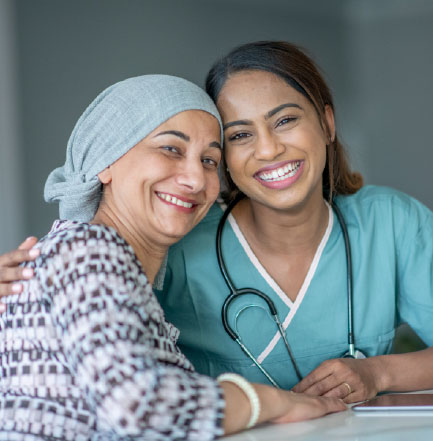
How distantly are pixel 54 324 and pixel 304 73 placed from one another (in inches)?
37.7

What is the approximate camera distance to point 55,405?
1.03 meters

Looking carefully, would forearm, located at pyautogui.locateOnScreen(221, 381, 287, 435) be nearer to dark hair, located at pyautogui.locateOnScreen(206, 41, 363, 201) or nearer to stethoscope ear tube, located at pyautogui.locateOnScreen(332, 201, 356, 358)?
stethoscope ear tube, located at pyautogui.locateOnScreen(332, 201, 356, 358)

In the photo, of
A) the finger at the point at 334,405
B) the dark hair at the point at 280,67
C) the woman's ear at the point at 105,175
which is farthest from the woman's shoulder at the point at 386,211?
the woman's ear at the point at 105,175

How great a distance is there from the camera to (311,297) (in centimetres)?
169

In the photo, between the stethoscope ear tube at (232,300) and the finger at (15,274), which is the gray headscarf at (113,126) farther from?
the stethoscope ear tube at (232,300)

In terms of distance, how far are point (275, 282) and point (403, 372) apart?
39cm

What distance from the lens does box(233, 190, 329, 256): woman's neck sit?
174 cm

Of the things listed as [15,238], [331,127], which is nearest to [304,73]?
[331,127]

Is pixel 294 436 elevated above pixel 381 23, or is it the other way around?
pixel 381 23

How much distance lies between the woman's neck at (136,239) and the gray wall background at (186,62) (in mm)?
2190

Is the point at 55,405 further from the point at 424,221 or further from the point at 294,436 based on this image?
the point at 424,221

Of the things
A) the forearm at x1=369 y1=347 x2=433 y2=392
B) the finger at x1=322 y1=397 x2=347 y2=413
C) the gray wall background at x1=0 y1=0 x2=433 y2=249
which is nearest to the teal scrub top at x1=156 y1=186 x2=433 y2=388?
the forearm at x1=369 y1=347 x2=433 y2=392

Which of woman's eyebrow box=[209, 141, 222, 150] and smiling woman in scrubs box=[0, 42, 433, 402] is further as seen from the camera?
smiling woman in scrubs box=[0, 42, 433, 402]

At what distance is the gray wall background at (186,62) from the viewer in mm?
3539
